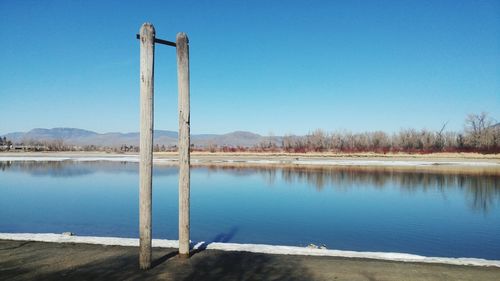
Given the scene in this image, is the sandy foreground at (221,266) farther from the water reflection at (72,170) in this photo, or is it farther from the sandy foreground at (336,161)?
the sandy foreground at (336,161)

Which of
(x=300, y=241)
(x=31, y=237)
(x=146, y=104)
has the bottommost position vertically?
(x=300, y=241)

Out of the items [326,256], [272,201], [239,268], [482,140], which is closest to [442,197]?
[272,201]

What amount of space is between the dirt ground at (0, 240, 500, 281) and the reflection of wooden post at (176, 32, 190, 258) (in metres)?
0.39

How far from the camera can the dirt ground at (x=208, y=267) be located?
486 cm

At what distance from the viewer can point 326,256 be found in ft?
19.1

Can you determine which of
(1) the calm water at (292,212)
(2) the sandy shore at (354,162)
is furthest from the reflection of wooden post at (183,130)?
(2) the sandy shore at (354,162)

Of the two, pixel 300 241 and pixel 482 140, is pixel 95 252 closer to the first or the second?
pixel 300 241

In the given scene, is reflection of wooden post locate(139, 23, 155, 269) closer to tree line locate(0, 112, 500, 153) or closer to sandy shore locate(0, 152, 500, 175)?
sandy shore locate(0, 152, 500, 175)

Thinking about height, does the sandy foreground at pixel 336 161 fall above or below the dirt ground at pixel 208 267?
above

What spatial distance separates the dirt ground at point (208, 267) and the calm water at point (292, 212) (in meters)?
2.70

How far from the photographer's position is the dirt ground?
15.9 feet

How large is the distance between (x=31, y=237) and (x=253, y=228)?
5.05 m

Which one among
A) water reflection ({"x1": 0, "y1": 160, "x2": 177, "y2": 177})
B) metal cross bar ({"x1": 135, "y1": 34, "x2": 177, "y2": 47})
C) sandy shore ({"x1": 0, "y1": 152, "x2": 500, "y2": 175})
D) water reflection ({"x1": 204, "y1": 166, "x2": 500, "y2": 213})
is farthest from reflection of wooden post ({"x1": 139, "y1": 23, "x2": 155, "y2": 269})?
sandy shore ({"x1": 0, "y1": 152, "x2": 500, "y2": 175})

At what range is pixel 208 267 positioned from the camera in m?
5.25
